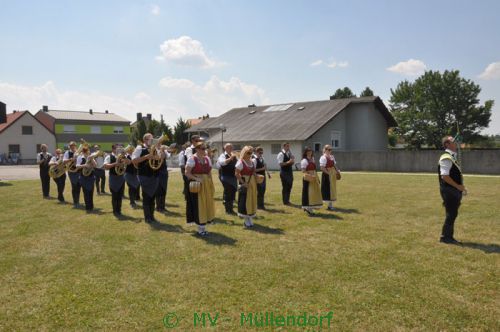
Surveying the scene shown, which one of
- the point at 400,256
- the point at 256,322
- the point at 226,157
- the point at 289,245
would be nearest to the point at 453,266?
the point at 400,256

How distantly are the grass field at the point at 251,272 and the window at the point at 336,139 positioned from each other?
82.5 feet

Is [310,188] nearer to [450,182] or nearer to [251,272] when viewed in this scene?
[450,182]

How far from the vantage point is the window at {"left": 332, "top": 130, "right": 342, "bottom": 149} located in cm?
3522

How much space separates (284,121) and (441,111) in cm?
2345

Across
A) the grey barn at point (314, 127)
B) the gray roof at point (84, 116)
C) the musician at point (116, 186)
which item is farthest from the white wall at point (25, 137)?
the musician at point (116, 186)

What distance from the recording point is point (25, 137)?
181 ft

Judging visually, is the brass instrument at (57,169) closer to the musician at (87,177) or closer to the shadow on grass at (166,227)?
the musician at (87,177)

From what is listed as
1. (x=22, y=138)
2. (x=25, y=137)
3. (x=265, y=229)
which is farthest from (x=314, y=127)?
(x=22, y=138)

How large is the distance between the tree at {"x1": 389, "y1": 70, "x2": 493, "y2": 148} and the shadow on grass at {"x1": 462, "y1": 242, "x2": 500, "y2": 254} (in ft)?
141

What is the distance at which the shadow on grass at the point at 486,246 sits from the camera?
6.91 m

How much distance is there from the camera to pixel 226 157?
416 inches

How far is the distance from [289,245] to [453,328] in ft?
11.7

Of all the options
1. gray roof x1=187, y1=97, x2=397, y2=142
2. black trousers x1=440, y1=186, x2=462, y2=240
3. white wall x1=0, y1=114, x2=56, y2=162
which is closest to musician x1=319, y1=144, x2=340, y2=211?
black trousers x1=440, y1=186, x2=462, y2=240

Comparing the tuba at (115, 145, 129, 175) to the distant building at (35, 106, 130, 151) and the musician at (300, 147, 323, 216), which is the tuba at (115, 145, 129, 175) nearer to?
the musician at (300, 147, 323, 216)
